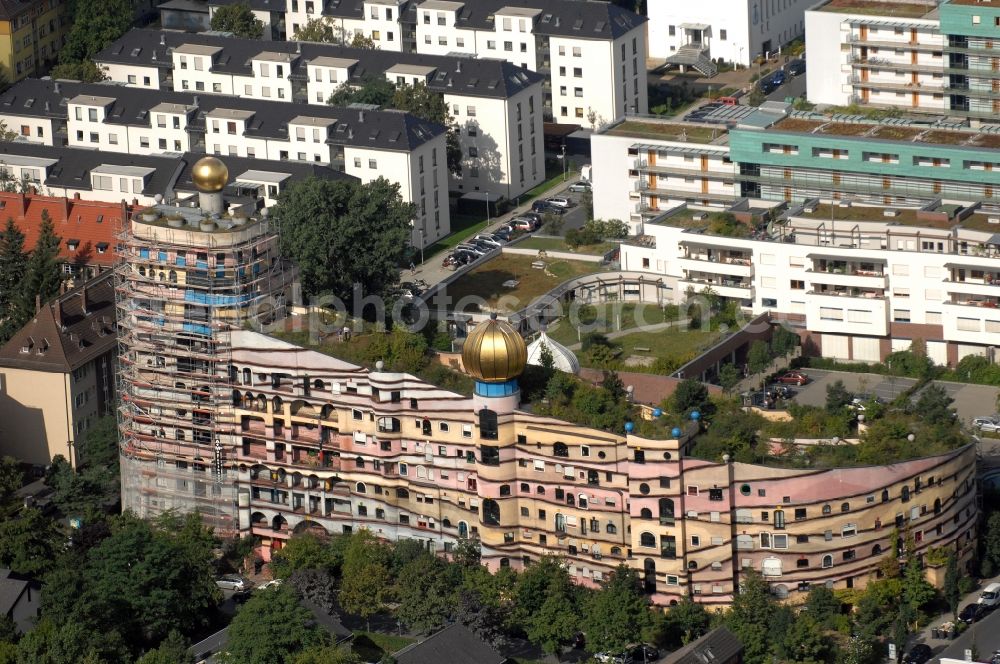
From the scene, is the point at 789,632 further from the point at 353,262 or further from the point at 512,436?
the point at 353,262

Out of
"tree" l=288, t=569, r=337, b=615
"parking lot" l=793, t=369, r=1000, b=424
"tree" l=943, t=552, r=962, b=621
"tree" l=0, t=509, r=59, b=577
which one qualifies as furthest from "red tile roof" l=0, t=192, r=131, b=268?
"tree" l=943, t=552, r=962, b=621

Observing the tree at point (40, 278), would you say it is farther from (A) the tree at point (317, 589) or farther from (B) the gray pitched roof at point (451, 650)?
(B) the gray pitched roof at point (451, 650)

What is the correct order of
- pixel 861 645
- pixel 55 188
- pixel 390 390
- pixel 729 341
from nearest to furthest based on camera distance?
pixel 861 645
pixel 390 390
pixel 729 341
pixel 55 188

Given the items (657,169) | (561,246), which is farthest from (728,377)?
(657,169)

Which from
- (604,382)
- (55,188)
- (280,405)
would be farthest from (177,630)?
(55,188)

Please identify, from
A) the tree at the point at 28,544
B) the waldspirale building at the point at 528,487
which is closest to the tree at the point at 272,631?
the waldspirale building at the point at 528,487

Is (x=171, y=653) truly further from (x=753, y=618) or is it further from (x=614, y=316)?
(x=614, y=316)
